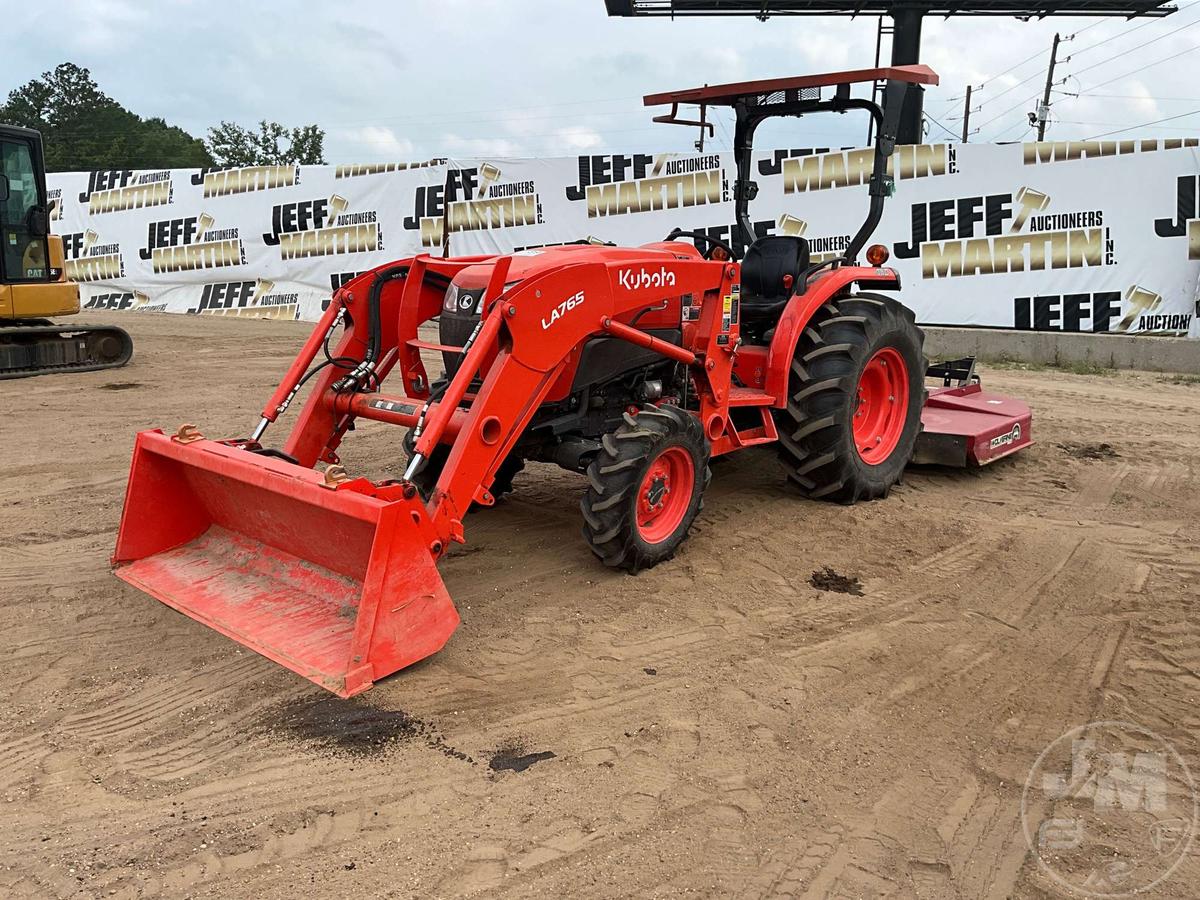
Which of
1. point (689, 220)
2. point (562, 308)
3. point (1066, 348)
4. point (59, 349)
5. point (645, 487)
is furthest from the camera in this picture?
point (689, 220)

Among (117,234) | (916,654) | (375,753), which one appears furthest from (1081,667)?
(117,234)

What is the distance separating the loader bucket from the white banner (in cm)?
1029

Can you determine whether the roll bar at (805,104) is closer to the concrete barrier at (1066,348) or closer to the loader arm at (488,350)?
the loader arm at (488,350)

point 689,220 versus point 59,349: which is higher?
point 689,220

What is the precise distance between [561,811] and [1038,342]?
1108 cm

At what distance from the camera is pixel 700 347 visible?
193 inches

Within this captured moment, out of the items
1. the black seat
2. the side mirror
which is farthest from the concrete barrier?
the side mirror

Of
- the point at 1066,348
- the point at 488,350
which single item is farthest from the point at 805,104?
the point at 1066,348

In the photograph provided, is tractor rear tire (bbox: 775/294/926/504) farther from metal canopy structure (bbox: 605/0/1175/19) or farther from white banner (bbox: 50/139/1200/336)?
metal canopy structure (bbox: 605/0/1175/19)

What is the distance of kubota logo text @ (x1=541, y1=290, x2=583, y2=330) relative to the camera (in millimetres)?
3996

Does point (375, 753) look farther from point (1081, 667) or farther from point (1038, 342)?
point (1038, 342)

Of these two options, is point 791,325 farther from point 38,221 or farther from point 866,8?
point 866,8

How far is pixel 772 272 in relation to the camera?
223 inches

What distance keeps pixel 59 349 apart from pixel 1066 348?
12.0 m
